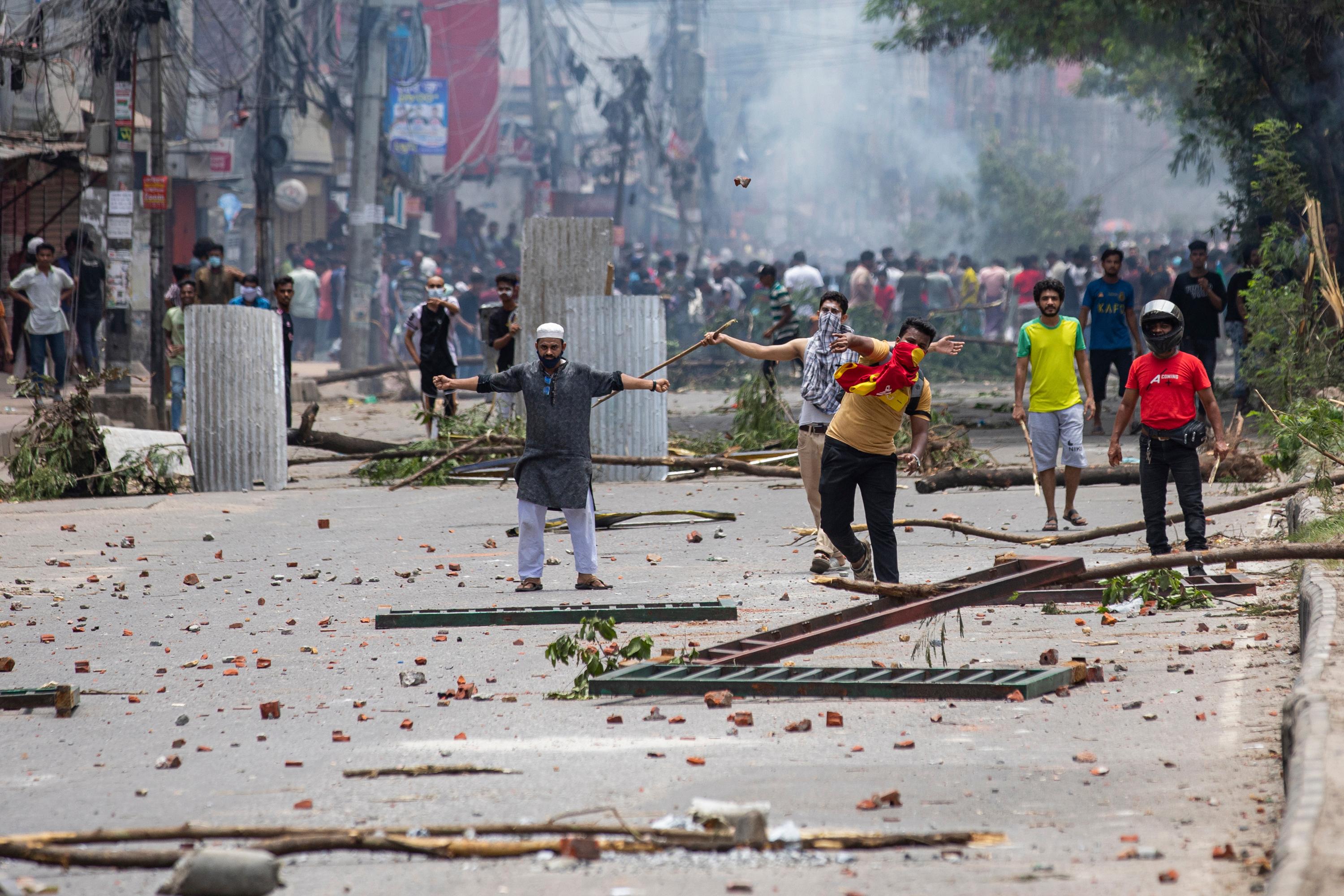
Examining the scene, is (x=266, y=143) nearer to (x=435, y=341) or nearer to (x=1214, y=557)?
(x=435, y=341)

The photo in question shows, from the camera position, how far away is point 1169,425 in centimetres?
829

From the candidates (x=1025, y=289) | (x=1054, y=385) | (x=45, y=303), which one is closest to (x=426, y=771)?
(x=1054, y=385)

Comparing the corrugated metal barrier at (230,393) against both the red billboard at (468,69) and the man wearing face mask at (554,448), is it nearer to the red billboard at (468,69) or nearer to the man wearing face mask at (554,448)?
the man wearing face mask at (554,448)

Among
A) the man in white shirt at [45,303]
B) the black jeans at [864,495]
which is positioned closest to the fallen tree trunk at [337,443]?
the man in white shirt at [45,303]

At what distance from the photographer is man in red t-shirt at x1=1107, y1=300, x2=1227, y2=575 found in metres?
8.26

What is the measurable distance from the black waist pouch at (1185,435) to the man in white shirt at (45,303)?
44.8 ft

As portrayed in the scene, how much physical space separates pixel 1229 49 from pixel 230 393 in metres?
10.7

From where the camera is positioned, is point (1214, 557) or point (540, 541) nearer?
point (1214, 557)

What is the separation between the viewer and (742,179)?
1193cm

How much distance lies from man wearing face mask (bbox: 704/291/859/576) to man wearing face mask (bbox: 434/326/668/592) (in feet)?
2.55

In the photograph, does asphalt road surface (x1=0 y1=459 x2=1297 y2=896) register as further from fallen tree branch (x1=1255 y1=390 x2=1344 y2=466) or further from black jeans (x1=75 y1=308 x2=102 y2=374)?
black jeans (x1=75 y1=308 x2=102 y2=374)

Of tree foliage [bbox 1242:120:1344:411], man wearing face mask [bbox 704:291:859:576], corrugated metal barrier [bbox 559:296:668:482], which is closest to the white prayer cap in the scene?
man wearing face mask [bbox 704:291:859:576]

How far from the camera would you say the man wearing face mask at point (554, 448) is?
848cm

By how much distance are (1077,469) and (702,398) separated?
13765 mm
